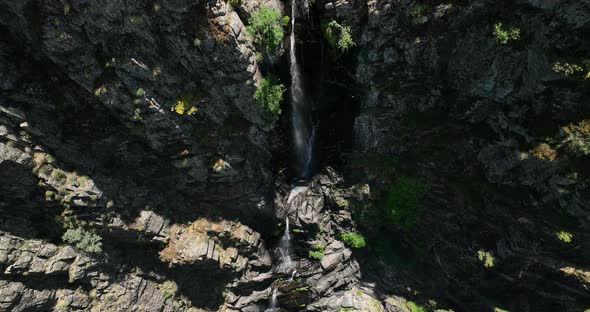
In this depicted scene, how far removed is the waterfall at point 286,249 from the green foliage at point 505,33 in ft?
59.2

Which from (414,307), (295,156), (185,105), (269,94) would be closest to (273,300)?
(414,307)

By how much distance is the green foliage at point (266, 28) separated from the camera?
15938 millimetres

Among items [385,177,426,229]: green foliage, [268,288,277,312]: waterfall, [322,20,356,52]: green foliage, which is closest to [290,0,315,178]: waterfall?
[322,20,356,52]: green foliage

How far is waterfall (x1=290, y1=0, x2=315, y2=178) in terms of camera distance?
Result: 21.7 m

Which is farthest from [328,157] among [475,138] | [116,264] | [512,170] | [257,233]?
[116,264]

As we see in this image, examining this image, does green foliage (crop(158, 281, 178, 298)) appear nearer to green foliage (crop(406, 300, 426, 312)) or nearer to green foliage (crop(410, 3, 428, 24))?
green foliage (crop(406, 300, 426, 312))

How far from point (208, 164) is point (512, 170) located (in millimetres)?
17867

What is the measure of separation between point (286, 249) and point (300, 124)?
1002 centimetres

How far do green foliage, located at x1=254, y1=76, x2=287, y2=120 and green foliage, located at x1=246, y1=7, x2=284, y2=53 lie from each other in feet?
5.83

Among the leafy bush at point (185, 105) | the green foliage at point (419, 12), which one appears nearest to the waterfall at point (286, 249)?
the leafy bush at point (185, 105)

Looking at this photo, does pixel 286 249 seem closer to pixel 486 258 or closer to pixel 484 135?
pixel 486 258

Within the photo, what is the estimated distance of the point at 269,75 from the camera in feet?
60.4

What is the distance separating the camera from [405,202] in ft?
71.4

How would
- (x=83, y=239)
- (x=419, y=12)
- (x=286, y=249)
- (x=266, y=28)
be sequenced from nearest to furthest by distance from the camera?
(x=419, y=12), (x=266, y=28), (x=83, y=239), (x=286, y=249)
